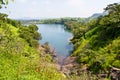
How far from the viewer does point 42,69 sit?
1208 centimetres

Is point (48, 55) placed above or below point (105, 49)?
above

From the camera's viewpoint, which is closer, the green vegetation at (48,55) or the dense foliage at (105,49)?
the green vegetation at (48,55)

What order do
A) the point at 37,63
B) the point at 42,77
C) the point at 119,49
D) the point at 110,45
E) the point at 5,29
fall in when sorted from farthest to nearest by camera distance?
the point at 110,45 < the point at 119,49 < the point at 5,29 < the point at 37,63 < the point at 42,77

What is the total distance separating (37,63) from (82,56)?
167 ft

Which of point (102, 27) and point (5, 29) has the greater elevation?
point (5, 29)

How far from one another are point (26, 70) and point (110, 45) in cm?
5074

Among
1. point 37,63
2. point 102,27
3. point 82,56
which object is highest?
point 37,63

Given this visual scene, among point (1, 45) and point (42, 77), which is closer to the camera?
point (42, 77)

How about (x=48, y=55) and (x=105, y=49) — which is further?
(x=105, y=49)

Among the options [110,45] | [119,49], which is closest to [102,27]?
[110,45]

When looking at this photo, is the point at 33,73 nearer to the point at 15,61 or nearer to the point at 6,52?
the point at 15,61

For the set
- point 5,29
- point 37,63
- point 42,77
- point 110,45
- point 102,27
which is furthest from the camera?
point 102,27

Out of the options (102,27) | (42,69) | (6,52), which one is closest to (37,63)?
(42,69)

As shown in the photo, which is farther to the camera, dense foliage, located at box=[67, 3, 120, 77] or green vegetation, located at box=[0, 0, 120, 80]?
dense foliage, located at box=[67, 3, 120, 77]
